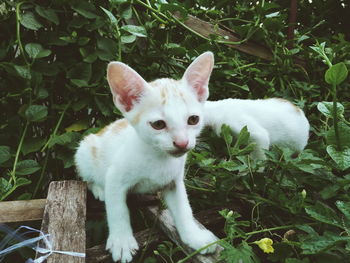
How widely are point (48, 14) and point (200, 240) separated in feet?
4.29

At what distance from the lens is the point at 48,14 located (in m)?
1.69

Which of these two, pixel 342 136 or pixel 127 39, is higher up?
pixel 342 136

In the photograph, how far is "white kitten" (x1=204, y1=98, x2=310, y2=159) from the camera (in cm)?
181

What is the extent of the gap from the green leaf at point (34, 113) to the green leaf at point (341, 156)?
1.31 meters

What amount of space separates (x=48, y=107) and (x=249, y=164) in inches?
45.4

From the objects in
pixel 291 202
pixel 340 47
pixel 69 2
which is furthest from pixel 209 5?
pixel 291 202

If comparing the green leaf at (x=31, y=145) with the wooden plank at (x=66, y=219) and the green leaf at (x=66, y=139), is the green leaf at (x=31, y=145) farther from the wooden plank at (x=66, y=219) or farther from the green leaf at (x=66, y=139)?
the wooden plank at (x=66, y=219)

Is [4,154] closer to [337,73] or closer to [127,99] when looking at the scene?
[127,99]

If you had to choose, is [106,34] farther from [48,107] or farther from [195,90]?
[195,90]

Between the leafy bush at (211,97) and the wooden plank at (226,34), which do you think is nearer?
the leafy bush at (211,97)

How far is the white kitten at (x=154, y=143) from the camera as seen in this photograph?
1077 millimetres

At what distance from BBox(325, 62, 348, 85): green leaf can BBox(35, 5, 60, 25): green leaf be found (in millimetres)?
1303

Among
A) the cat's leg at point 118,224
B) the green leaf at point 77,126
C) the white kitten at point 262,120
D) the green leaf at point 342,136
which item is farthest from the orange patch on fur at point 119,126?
the green leaf at point 342,136

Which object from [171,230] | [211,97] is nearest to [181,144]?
[171,230]
